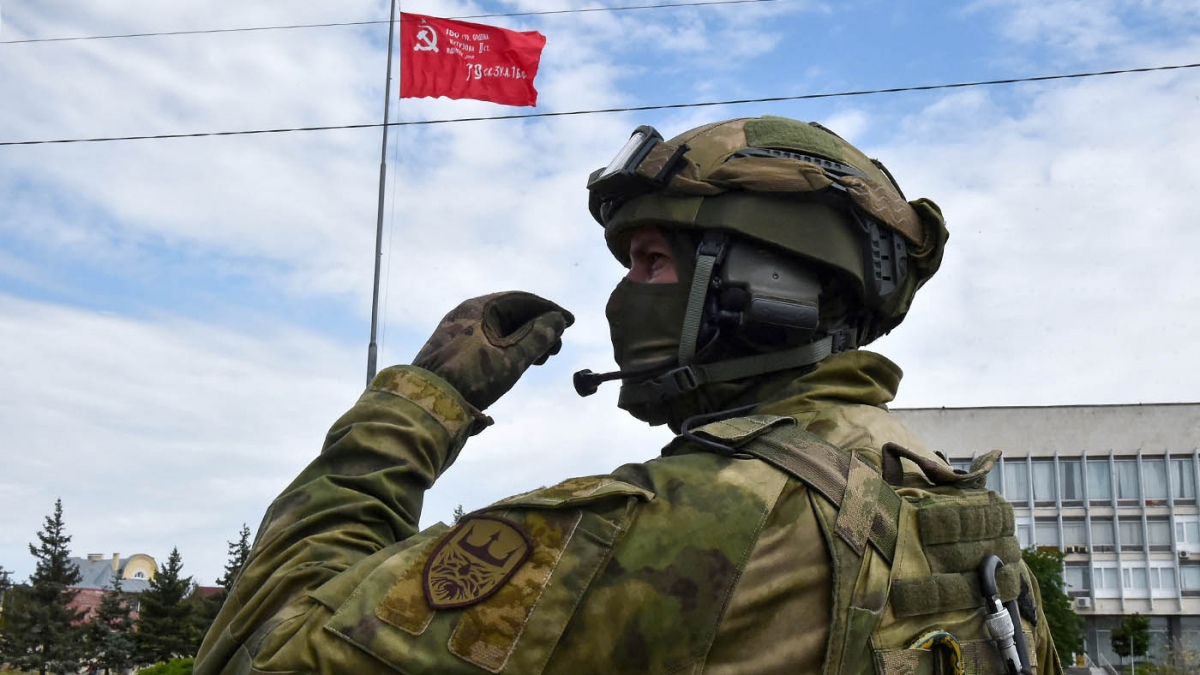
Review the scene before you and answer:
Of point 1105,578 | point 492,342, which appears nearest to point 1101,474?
point 1105,578

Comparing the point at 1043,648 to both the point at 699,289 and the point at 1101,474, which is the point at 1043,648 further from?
the point at 1101,474

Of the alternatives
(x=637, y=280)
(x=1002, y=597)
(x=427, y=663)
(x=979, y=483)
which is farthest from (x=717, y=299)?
(x=427, y=663)

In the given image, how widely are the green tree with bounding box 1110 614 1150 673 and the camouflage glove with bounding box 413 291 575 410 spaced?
184ft

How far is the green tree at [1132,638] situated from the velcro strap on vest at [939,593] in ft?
184

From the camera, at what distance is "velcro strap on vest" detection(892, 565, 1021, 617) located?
230 centimetres

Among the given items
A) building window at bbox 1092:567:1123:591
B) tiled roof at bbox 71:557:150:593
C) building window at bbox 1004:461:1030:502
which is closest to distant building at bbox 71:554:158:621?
tiled roof at bbox 71:557:150:593

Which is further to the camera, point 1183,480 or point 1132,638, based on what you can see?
point 1183,480

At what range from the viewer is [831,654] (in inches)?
86.3

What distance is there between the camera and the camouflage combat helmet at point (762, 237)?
9.39 feet

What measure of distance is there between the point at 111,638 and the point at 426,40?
39.9 meters

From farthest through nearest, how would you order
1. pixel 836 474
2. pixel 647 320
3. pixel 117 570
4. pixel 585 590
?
pixel 117 570 < pixel 647 320 < pixel 836 474 < pixel 585 590

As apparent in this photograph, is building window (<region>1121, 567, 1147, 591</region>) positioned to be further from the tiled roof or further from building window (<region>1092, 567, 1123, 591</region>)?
the tiled roof

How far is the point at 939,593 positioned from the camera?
2352mm

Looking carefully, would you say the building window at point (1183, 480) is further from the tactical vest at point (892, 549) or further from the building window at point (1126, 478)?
the tactical vest at point (892, 549)
